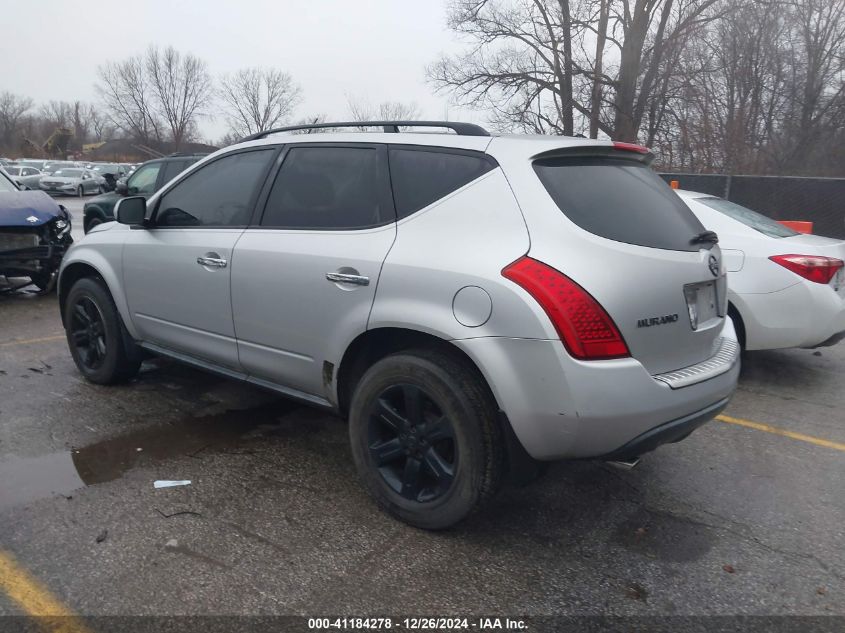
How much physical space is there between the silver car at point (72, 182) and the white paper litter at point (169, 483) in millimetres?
35378

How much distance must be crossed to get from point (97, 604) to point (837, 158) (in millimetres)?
25614

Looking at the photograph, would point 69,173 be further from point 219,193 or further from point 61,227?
point 219,193

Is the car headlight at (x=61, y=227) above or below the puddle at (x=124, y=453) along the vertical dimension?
above

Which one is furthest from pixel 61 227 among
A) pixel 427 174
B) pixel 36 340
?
pixel 427 174

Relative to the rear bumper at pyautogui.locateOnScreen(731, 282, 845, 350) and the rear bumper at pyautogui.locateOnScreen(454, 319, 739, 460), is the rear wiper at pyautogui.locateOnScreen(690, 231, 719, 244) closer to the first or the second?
the rear bumper at pyautogui.locateOnScreen(454, 319, 739, 460)

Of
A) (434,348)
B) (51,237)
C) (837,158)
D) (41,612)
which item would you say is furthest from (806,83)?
(41,612)

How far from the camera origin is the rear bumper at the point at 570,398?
2.70 metres

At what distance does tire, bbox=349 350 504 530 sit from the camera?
293cm

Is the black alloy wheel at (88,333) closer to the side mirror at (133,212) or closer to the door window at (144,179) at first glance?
the side mirror at (133,212)

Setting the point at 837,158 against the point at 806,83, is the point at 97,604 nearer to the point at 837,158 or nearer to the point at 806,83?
the point at 837,158

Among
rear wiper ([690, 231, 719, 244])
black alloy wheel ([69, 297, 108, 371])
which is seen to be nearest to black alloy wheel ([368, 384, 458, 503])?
rear wiper ([690, 231, 719, 244])

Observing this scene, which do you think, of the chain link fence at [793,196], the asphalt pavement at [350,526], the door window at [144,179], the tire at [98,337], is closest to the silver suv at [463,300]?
the asphalt pavement at [350,526]

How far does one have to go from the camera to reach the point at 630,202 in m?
3.21

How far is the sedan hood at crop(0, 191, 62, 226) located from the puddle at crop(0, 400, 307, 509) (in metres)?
5.08
